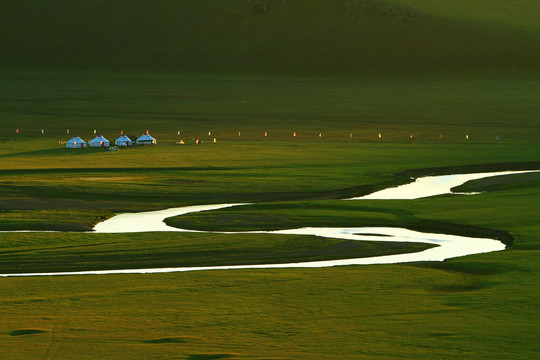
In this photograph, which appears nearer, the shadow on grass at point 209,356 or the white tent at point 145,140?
the shadow on grass at point 209,356

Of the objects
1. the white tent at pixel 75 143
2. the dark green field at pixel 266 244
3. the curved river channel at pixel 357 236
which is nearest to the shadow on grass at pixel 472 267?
the dark green field at pixel 266 244

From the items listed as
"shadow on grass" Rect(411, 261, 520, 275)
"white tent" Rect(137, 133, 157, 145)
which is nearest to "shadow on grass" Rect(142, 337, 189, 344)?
"shadow on grass" Rect(411, 261, 520, 275)

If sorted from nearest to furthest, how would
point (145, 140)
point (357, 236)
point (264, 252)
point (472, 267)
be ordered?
1. point (472, 267)
2. point (264, 252)
3. point (357, 236)
4. point (145, 140)

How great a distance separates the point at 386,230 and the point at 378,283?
36.6 ft

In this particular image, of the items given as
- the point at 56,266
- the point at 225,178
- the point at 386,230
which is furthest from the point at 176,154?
the point at 56,266

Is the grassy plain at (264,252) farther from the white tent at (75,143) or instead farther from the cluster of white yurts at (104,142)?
the cluster of white yurts at (104,142)

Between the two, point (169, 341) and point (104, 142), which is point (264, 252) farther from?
point (104, 142)

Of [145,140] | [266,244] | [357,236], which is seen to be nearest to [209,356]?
[266,244]

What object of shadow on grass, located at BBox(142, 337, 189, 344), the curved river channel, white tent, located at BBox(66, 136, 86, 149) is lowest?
shadow on grass, located at BBox(142, 337, 189, 344)

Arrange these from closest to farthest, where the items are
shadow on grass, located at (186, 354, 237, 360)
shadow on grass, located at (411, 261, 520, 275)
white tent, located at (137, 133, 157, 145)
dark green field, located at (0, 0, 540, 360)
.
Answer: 1. shadow on grass, located at (186, 354, 237, 360)
2. dark green field, located at (0, 0, 540, 360)
3. shadow on grass, located at (411, 261, 520, 275)
4. white tent, located at (137, 133, 157, 145)

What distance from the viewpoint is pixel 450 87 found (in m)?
155

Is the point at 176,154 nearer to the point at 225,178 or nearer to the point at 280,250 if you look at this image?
the point at 225,178

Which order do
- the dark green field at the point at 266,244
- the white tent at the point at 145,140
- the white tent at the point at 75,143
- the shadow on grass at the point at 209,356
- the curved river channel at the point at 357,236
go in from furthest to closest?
the white tent at the point at 145,140 → the white tent at the point at 75,143 → the curved river channel at the point at 357,236 → the dark green field at the point at 266,244 → the shadow on grass at the point at 209,356

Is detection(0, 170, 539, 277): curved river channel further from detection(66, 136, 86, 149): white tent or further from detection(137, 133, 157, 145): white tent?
detection(66, 136, 86, 149): white tent
